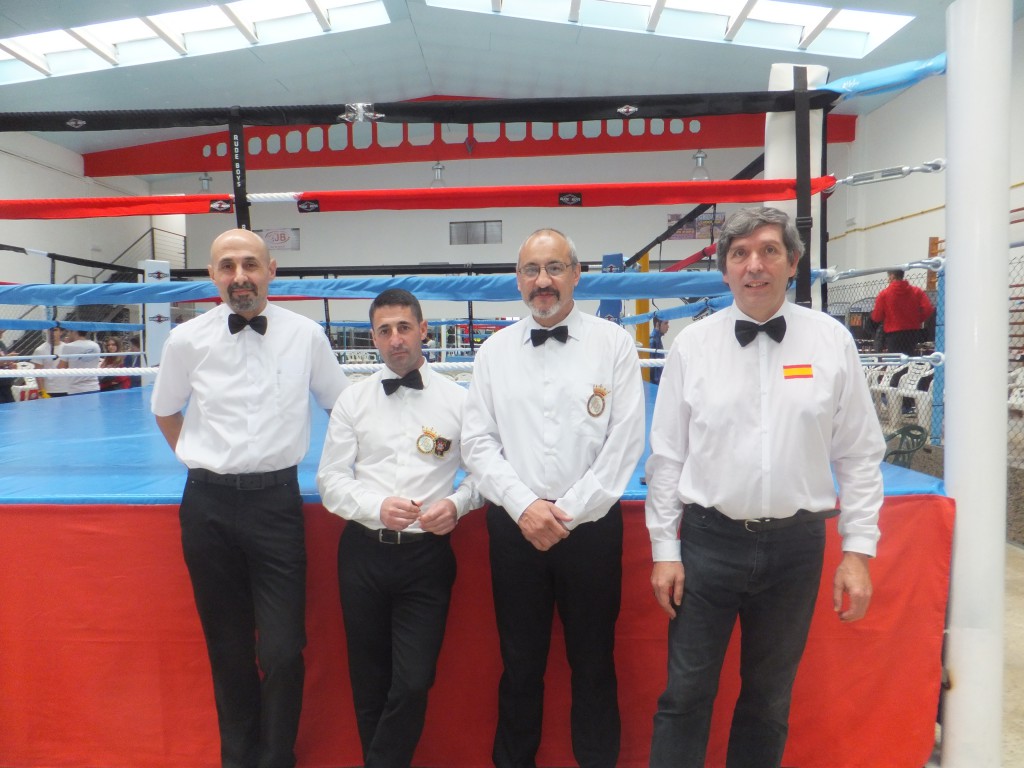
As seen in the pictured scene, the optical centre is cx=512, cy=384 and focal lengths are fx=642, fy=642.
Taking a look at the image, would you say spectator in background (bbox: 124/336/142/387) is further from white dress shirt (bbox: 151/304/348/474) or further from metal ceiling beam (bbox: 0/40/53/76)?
white dress shirt (bbox: 151/304/348/474)

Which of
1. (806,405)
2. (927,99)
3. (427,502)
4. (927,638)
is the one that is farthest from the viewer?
(927,99)

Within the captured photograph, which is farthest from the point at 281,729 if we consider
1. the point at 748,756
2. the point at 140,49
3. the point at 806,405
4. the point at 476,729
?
the point at 140,49

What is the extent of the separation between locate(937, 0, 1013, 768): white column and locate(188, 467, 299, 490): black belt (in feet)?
5.27

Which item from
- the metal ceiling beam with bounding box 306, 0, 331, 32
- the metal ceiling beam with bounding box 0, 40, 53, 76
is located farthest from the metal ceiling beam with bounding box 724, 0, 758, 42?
the metal ceiling beam with bounding box 0, 40, 53, 76

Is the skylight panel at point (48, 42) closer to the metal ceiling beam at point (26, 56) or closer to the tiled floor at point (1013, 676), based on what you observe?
the metal ceiling beam at point (26, 56)

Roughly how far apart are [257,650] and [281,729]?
0.20m

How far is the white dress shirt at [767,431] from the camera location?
122 centimetres

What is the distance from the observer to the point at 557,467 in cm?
139

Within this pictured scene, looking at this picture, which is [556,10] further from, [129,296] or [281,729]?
[281,729]

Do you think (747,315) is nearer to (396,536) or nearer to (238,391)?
(396,536)

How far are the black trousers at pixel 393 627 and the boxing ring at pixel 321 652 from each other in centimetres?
18

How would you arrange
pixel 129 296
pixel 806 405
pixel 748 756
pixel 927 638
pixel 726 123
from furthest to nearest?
pixel 726 123, pixel 129 296, pixel 927 638, pixel 748 756, pixel 806 405

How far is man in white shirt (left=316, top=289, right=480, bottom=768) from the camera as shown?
1.43m

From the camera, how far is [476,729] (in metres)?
1.69
